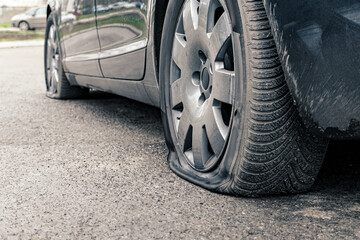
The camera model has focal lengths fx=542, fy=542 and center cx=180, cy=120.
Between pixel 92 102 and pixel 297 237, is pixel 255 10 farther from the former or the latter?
pixel 92 102

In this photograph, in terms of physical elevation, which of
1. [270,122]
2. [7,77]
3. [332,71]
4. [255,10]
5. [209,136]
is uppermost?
[255,10]

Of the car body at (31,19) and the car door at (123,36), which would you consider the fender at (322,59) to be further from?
the car body at (31,19)

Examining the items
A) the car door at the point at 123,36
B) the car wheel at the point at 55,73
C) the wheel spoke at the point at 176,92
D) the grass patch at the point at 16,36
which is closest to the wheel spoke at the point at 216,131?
the wheel spoke at the point at 176,92

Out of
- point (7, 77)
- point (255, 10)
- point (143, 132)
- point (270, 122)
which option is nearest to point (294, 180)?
point (270, 122)

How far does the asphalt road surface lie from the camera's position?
1.65 m

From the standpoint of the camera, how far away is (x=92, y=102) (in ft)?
15.5

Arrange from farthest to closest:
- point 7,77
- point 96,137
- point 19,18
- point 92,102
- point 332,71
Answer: point 19,18 → point 7,77 → point 92,102 → point 96,137 → point 332,71

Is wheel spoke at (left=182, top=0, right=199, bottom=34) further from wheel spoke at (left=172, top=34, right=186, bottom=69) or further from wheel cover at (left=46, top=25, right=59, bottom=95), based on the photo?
wheel cover at (left=46, top=25, right=59, bottom=95)

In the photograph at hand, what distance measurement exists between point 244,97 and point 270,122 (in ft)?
0.40

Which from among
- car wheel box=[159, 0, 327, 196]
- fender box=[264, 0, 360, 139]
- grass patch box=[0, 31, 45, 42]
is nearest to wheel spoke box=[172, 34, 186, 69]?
car wheel box=[159, 0, 327, 196]

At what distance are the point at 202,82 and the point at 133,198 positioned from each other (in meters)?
0.53

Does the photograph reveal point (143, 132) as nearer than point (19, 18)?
Yes

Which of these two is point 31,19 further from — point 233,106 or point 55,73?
point 233,106

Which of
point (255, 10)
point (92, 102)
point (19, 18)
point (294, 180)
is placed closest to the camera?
point (255, 10)
